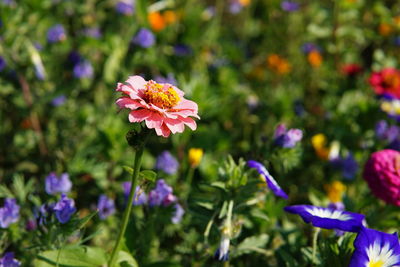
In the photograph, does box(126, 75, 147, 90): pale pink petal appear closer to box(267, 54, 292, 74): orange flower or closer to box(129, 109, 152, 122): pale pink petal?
box(129, 109, 152, 122): pale pink petal

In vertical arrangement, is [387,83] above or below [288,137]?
above

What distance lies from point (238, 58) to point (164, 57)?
0.53m

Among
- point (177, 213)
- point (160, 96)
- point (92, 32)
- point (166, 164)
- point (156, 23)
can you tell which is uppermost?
point (156, 23)

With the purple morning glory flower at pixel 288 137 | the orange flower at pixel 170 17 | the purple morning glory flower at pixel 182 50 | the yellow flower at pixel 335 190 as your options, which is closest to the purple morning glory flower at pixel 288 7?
the orange flower at pixel 170 17

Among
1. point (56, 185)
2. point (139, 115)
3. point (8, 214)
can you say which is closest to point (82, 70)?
point (56, 185)

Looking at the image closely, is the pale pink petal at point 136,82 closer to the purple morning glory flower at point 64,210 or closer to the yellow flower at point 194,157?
the purple morning glory flower at point 64,210

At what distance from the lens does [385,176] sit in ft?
4.70

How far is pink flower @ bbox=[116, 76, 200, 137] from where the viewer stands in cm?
98

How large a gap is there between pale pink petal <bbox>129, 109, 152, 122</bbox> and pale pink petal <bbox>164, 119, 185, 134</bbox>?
44 mm

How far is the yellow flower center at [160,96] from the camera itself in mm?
1021

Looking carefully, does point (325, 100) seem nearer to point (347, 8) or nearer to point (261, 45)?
point (347, 8)

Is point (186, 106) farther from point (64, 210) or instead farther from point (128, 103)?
point (64, 210)

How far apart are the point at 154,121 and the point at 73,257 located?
525 millimetres

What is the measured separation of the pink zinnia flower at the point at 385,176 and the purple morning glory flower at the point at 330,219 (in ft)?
0.78
